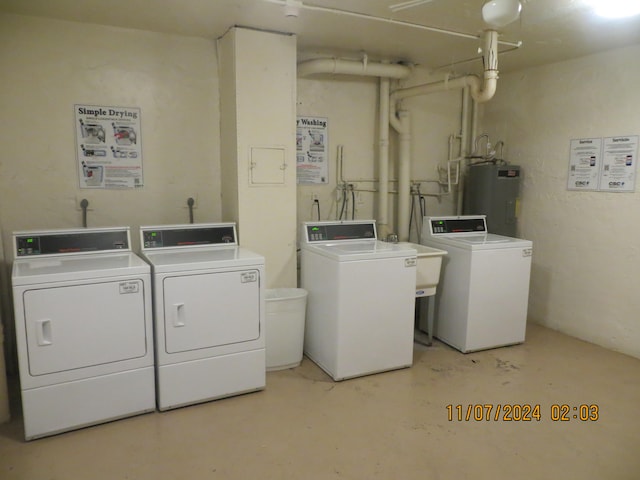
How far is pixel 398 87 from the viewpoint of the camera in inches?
167

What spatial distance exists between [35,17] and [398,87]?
2915 mm

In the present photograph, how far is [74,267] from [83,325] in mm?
332

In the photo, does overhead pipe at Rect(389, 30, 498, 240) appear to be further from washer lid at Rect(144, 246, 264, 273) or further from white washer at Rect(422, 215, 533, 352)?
washer lid at Rect(144, 246, 264, 273)

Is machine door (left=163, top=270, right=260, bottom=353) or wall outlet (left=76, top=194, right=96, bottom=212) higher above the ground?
wall outlet (left=76, top=194, right=96, bottom=212)

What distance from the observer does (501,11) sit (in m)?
2.25

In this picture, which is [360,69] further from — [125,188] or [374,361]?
[374,361]

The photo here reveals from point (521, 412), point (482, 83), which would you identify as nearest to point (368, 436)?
point (521, 412)

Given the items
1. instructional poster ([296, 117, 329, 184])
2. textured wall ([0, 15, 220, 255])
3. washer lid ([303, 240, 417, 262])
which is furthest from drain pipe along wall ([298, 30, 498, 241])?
textured wall ([0, 15, 220, 255])

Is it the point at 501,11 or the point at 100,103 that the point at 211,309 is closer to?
the point at 100,103

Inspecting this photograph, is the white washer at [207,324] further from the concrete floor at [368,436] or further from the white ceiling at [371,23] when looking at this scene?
the white ceiling at [371,23]

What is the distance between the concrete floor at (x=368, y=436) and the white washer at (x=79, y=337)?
0.50 feet

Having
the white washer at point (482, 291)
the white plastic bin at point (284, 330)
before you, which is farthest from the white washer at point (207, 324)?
the white washer at point (482, 291)

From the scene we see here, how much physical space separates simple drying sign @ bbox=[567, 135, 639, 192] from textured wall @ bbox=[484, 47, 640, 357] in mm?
56

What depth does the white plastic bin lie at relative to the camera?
320 centimetres
